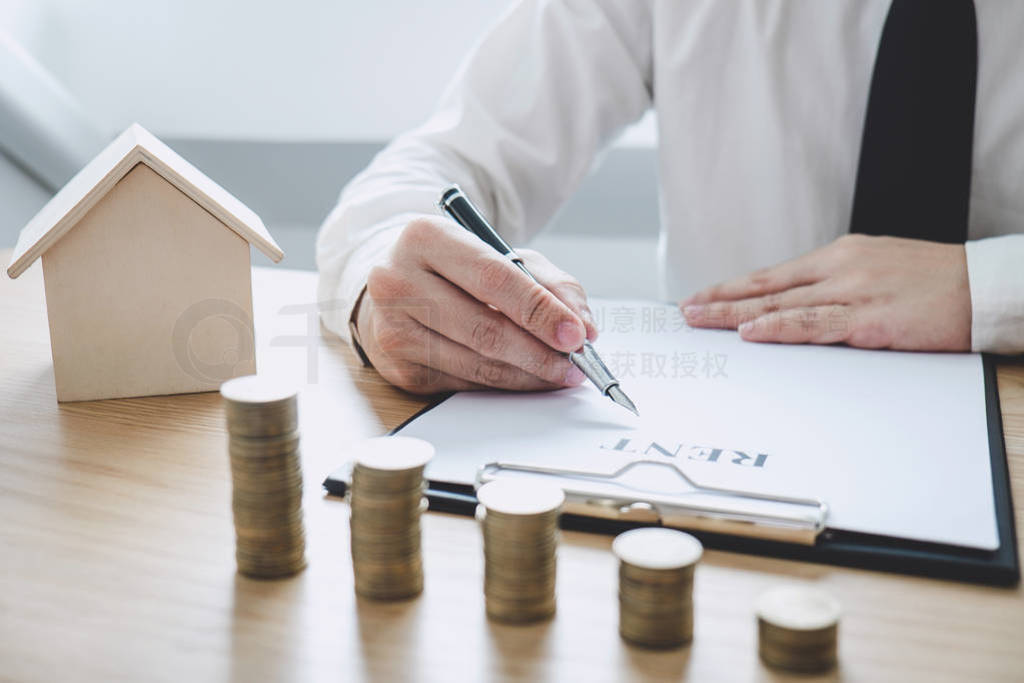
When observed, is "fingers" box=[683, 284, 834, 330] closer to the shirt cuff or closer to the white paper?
the white paper

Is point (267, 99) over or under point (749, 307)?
over

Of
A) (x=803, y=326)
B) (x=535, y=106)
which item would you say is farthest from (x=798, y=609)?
(x=535, y=106)

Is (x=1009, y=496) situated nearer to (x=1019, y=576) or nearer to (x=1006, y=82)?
(x=1019, y=576)

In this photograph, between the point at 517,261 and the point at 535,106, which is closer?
the point at 517,261

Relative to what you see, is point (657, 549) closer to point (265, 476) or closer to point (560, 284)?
point (265, 476)

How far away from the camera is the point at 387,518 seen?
1.32 feet

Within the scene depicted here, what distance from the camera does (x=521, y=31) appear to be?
124 centimetres

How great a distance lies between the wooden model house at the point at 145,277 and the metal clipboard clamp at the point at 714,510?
0.33 m

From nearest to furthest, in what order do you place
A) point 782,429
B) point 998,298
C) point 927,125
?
1. point 782,429
2. point 998,298
3. point 927,125

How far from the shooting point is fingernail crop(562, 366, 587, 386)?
688mm

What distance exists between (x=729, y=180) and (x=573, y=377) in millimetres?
678

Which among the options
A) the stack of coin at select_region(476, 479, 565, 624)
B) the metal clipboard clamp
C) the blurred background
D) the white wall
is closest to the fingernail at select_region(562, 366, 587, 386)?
the metal clipboard clamp

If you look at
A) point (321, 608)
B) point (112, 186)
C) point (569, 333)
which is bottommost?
point (321, 608)

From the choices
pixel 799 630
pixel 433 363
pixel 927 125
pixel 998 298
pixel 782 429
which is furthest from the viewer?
pixel 927 125
